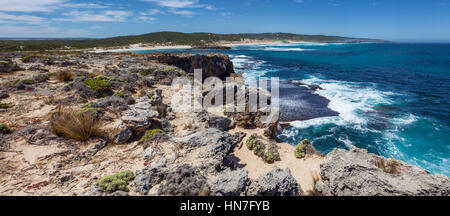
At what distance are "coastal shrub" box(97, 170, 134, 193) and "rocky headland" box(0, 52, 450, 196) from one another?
0.07ft

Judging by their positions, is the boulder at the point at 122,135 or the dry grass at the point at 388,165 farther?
the boulder at the point at 122,135

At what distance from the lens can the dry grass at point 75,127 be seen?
6344 mm

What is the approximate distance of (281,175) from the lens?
196 inches

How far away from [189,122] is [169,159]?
3877 mm

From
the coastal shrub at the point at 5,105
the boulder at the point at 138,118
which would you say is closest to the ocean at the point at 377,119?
the boulder at the point at 138,118

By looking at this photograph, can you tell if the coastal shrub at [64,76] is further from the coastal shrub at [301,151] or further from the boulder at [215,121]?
the coastal shrub at [301,151]

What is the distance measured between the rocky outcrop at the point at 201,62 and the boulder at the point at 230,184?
2783 centimetres

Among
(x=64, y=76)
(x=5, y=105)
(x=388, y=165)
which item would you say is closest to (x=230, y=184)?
(x=388, y=165)

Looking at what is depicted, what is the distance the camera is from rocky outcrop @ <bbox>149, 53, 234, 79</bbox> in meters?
29.5

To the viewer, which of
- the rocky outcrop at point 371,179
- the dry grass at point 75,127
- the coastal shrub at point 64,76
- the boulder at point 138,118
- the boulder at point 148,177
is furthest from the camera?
the coastal shrub at point 64,76

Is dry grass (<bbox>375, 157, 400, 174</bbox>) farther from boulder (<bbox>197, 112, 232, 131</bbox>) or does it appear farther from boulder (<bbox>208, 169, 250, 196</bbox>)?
boulder (<bbox>197, 112, 232, 131</bbox>)

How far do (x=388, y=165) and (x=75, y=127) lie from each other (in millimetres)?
10402

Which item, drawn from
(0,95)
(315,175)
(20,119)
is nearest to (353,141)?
(315,175)
